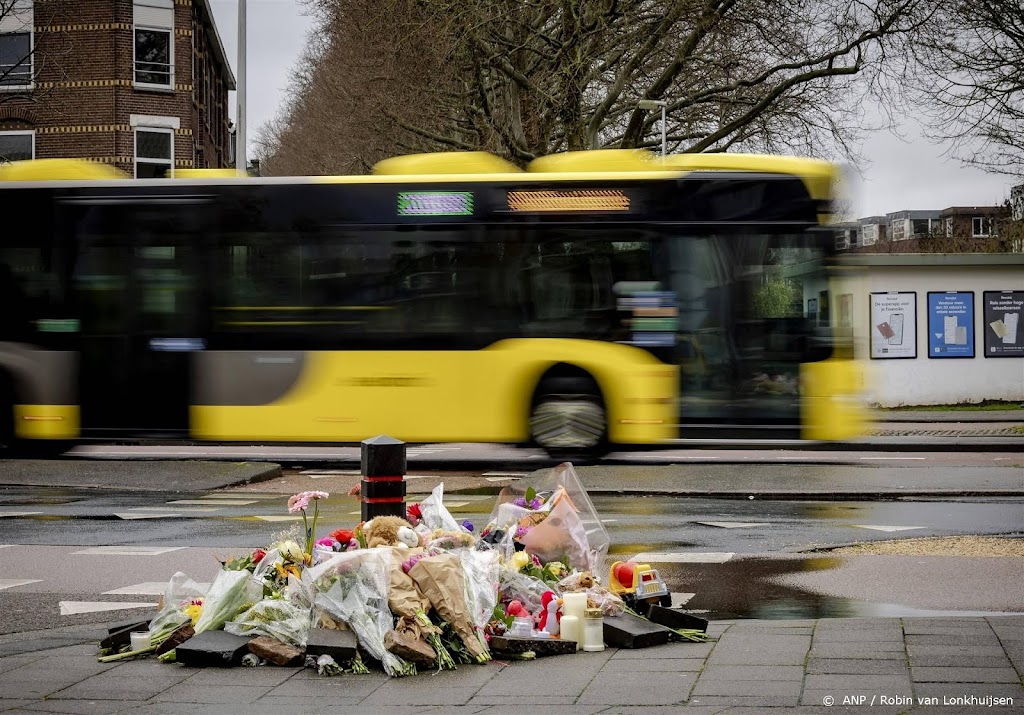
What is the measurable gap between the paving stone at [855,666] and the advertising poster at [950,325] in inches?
866

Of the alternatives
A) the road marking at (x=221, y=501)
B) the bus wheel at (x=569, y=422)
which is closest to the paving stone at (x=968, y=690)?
the road marking at (x=221, y=501)

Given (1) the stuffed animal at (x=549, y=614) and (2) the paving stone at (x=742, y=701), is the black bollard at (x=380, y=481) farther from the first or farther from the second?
(2) the paving stone at (x=742, y=701)

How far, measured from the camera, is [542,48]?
29438 mm

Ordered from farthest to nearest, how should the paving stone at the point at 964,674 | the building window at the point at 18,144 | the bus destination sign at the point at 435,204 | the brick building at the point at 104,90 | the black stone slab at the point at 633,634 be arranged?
1. the building window at the point at 18,144
2. the brick building at the point at 104,90
3. the bus destination sign at the point at 435,204
4. the black stone slab at the point at 633,634
5. the paving stone at the point at 964,674

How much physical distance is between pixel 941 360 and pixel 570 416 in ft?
46.6

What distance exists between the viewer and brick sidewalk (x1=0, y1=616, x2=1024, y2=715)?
5285 millimetres

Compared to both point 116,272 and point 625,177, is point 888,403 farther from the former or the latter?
point 116,272

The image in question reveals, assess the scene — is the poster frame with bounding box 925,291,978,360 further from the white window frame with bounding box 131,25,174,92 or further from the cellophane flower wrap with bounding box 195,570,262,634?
the white window frame with bounding box 131,25,174,92

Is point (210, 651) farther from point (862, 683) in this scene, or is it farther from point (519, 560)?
point (862, 683)

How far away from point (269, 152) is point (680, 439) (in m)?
71.1

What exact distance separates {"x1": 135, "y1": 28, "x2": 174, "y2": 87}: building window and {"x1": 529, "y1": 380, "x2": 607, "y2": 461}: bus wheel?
102 feet

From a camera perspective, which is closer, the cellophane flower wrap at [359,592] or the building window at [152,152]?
the cellophane flower wrap at [359,592]

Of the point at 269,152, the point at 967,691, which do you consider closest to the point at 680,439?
the point at 967,691

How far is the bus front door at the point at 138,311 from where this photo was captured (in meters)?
16.2
